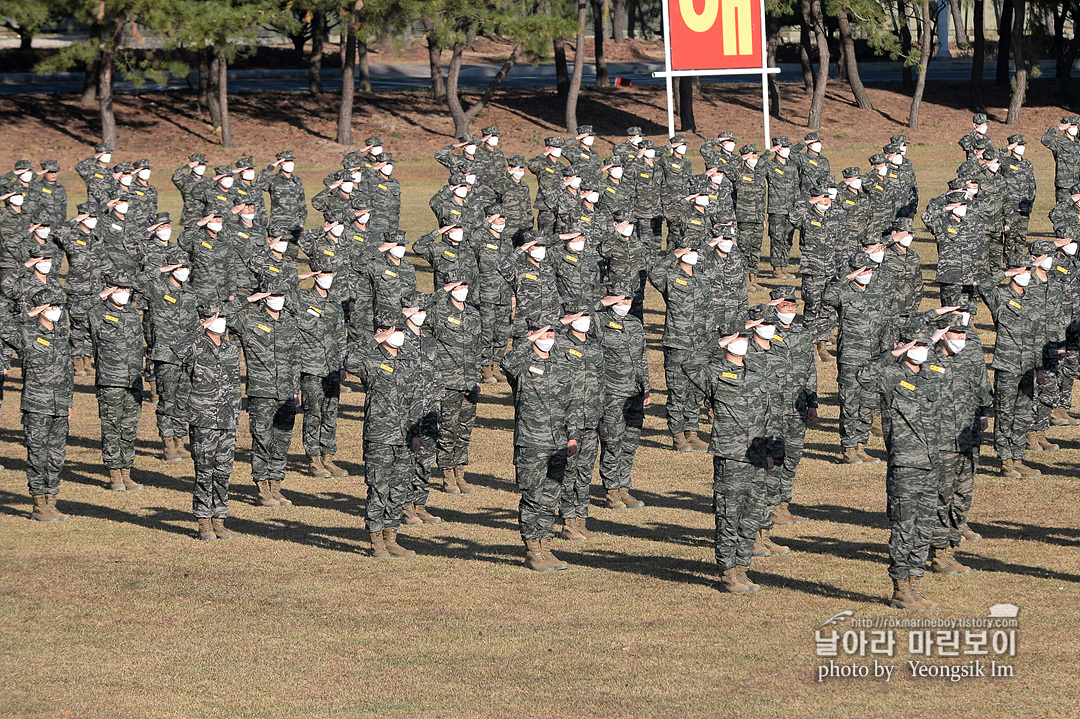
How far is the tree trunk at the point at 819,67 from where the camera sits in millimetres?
46750

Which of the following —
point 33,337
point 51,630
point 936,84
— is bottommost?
point 51,630

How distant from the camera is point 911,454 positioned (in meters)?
12.4

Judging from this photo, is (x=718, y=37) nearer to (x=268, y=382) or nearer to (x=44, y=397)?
(x=268, y=382)

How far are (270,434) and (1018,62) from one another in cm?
3816

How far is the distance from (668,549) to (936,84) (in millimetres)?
46344

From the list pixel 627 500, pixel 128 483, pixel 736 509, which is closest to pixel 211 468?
pixel 128 483

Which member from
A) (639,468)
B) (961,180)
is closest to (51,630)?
(639,468)

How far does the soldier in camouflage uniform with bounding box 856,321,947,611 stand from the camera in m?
12.3

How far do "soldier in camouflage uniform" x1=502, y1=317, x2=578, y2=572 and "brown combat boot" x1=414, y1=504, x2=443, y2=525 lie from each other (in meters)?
1.93

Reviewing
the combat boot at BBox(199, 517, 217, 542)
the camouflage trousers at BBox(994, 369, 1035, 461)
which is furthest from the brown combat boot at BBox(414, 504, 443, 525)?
the camouflage trousers at BBox(994, 369, 1035, 461)

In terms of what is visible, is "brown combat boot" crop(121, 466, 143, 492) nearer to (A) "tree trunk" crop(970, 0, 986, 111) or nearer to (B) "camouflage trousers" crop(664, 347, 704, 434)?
(B) "camouflage trousers" crop(664, 347, 704, 434)

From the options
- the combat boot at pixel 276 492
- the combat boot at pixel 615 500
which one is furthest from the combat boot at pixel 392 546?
the combat boot at pixel 615 500

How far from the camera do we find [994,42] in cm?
7425

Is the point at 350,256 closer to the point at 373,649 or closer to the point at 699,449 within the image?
the point at 699,449
